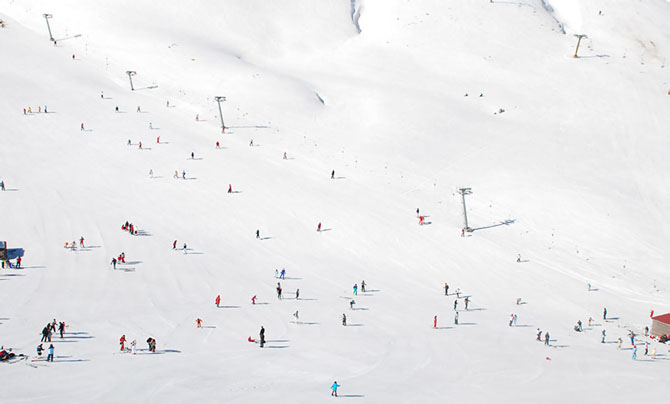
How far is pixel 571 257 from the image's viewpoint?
3706 cm

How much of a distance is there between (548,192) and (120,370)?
33.1 meters

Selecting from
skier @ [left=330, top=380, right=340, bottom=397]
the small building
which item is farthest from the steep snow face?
the small building

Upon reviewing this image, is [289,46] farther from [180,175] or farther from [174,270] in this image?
[174,270]

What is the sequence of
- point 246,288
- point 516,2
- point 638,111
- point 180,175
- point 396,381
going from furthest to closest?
1. point 516,2
2. point 638,111
3. point 180,175
4. point 246,288
5. point 396,381

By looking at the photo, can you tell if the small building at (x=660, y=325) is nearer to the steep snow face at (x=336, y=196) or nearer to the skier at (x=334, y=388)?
the steep snow face at (x=336, y=196)

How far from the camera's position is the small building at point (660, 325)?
28.7 meters

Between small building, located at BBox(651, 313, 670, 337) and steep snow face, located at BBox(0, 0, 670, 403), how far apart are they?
2.82ft

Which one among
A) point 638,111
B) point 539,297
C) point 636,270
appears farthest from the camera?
point 638,111

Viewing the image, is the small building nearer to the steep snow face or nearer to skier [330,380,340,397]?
the steep snow face

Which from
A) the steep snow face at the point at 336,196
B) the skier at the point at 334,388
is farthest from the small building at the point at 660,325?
the skier at the point at 334,388

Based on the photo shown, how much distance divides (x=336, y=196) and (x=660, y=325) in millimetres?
20679

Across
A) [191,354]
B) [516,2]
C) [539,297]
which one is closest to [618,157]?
[539,297]

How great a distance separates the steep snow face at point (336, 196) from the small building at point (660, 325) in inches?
33.9

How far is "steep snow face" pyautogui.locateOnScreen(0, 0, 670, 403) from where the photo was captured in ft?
74.4
